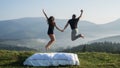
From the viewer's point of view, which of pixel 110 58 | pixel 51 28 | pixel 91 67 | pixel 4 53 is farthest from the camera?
pixel 110 58

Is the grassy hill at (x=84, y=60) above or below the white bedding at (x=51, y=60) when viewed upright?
below

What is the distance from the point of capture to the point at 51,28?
115ft

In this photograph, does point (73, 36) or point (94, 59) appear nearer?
point (73, 36)

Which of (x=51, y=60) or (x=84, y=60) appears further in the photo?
(x=84, y=60)

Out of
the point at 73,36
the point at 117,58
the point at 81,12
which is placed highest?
the point at 81,12

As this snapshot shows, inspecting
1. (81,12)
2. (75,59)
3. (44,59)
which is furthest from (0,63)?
(81,12)

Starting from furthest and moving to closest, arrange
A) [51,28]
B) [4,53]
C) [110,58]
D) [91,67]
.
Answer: [110,58] < [4,53] < [51,28] < [91,67]

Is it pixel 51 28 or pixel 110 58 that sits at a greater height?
pixel 51 28

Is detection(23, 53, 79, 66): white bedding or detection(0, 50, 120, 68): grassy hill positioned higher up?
detection(23, 53, 79, 66): white bedding

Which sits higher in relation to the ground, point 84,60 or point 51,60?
point 51,60

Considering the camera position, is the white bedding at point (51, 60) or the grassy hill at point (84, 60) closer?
the white bedding at point (51, 60)

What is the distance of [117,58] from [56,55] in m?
11.0

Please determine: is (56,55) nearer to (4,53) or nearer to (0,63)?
(0,63)

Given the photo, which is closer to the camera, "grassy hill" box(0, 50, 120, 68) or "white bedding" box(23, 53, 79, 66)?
"white bedding" box(23, 53, 79, 66)
